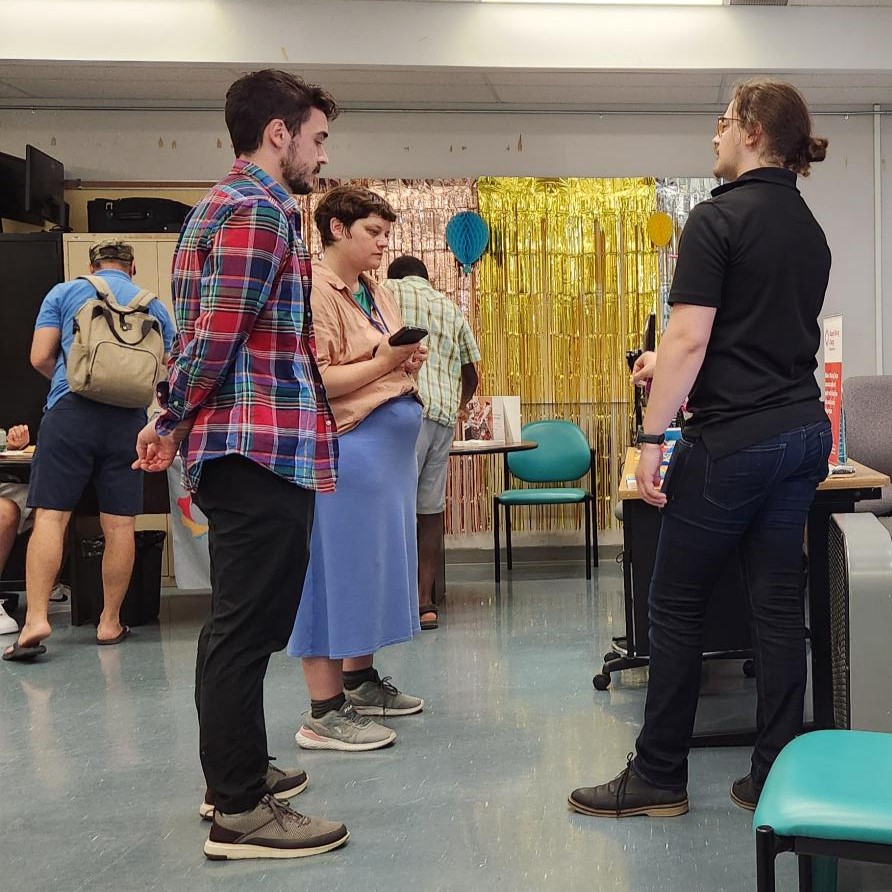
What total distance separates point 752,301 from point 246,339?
39.6 inches

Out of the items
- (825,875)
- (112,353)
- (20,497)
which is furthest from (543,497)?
(825,875)

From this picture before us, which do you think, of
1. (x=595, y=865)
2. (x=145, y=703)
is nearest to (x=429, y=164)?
(x=145, y=703)

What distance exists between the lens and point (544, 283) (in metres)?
6.66

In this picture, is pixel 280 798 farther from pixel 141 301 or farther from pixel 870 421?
pixel 870 421

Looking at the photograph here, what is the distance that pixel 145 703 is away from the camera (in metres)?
3.59

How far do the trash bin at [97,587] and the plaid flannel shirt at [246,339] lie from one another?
118 inches

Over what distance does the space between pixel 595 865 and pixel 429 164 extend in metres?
5.26

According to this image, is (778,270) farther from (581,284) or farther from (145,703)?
(581,284)

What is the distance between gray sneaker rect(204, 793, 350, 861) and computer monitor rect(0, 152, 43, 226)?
15.8 ft

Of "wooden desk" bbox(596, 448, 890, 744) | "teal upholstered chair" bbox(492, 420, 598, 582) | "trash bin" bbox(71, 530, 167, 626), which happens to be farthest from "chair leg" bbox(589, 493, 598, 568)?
"trash bin" bbox(71, 530, 167, 626)

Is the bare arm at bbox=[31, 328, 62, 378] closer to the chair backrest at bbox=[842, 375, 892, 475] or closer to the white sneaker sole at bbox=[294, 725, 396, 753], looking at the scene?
the white sneaker sole at bbox=[294, 725, 396, 753]

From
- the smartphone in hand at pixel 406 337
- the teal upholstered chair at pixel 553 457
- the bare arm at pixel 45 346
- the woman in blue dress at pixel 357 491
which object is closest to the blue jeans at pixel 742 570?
the smartphone in hand at pixel 406 337

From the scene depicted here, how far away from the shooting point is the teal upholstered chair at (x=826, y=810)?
4.45ft

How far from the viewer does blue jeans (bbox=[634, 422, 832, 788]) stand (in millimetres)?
2225
